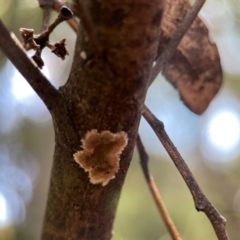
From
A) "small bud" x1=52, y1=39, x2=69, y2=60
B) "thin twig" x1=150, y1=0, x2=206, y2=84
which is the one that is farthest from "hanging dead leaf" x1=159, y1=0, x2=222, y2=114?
"small bud" x1=52, y1=39, x2=69, y2=60

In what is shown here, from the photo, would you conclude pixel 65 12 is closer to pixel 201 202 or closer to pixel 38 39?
pixel 38 39

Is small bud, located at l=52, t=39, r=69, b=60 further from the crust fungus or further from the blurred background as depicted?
the blurred background

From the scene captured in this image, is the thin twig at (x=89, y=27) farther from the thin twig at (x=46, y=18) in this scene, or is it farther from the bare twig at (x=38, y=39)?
the thin twig at (x=46, y=18)

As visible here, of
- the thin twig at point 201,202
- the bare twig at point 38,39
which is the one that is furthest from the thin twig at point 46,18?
the thin twig at point 201,202

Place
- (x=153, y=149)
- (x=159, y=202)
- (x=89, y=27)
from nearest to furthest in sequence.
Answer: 1. (x=89, y=27)
2. (x=159, y=202)
3. (x=153, y=149)

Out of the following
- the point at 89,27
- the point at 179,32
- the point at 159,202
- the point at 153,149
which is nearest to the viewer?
the point at 89,27

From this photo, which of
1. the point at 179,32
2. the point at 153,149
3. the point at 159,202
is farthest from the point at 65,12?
the point at 153,149

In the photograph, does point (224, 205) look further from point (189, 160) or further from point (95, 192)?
point (95, 192)
